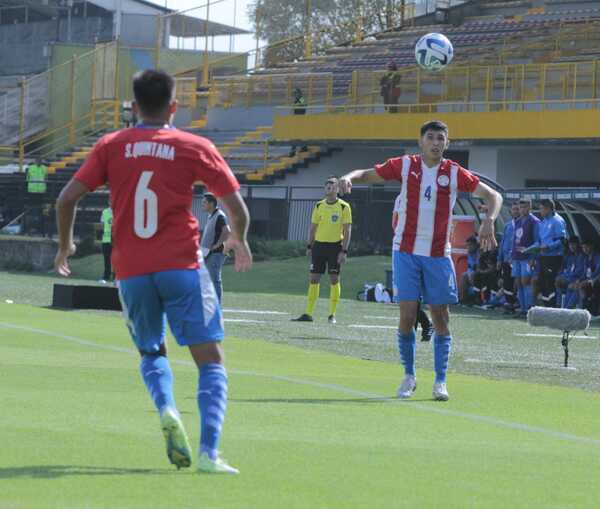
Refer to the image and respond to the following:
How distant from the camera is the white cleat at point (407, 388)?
39.1 feet

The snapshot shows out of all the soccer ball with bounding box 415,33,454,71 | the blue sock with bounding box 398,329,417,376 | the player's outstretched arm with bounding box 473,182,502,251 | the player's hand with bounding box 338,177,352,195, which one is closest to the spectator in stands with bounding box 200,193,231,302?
the blue sock with bounding box 398,329,417,376

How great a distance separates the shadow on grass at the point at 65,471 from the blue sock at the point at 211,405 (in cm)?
21

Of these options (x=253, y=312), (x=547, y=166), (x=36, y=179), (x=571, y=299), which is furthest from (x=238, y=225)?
(x=36, y=179)

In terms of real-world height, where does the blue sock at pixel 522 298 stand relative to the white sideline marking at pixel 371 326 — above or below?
above

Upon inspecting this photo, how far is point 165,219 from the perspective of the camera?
740 centimetres

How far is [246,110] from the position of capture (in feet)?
167

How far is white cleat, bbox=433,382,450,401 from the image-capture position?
463 inches

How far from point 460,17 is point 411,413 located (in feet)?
148

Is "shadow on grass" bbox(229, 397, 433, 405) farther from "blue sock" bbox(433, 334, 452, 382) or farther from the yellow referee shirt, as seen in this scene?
the yellow referee shirt

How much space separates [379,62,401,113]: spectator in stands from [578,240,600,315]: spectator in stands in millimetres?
16985

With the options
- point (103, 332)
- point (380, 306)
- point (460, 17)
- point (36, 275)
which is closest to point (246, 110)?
point (460, 17)

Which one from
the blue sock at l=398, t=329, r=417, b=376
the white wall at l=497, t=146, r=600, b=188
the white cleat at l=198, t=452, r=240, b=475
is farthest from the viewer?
the white wall at l=497, t=146, r=600, b=188

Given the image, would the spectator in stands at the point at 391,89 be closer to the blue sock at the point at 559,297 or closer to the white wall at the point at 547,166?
the white wall at the point at 547,166

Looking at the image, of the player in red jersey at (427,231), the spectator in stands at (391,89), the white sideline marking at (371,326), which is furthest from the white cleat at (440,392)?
the spectator in stands at (391,89)
